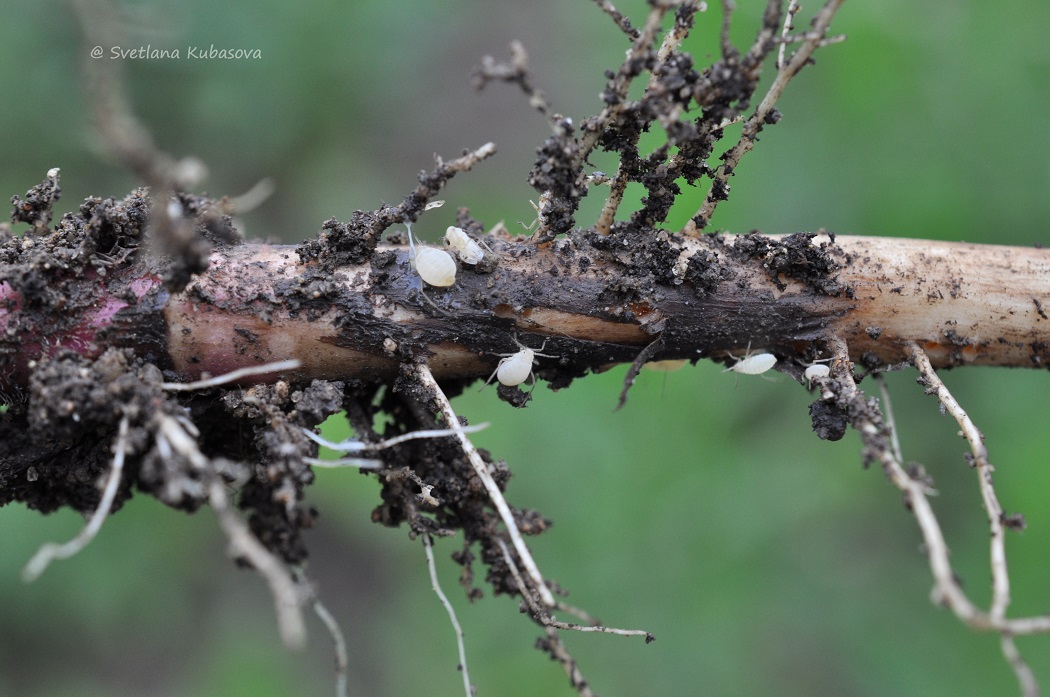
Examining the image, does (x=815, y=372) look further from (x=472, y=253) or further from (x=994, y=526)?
(x=472, y=253)

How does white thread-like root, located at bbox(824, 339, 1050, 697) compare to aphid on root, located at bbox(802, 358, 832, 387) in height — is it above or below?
below

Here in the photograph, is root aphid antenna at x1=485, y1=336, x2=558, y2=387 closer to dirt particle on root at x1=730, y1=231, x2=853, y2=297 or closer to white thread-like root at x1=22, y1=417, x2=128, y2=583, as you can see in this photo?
dirt particle on root at x1=730, y1=231, x2=853, y2=297

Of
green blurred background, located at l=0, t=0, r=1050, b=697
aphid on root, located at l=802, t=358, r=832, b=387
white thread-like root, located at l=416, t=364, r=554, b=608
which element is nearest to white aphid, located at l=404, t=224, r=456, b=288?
white thread-like root, located at l=416, t=364, r=554, b=608

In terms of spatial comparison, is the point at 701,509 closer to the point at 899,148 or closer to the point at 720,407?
the point at 720,407

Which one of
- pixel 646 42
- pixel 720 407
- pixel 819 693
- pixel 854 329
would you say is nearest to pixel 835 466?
pixel 720 407

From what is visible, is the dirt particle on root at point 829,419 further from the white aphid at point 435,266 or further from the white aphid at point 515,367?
the white aphid at point 435,266

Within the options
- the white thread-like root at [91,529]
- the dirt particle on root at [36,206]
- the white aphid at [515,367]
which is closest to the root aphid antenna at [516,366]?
the white aphid at [515,367]
